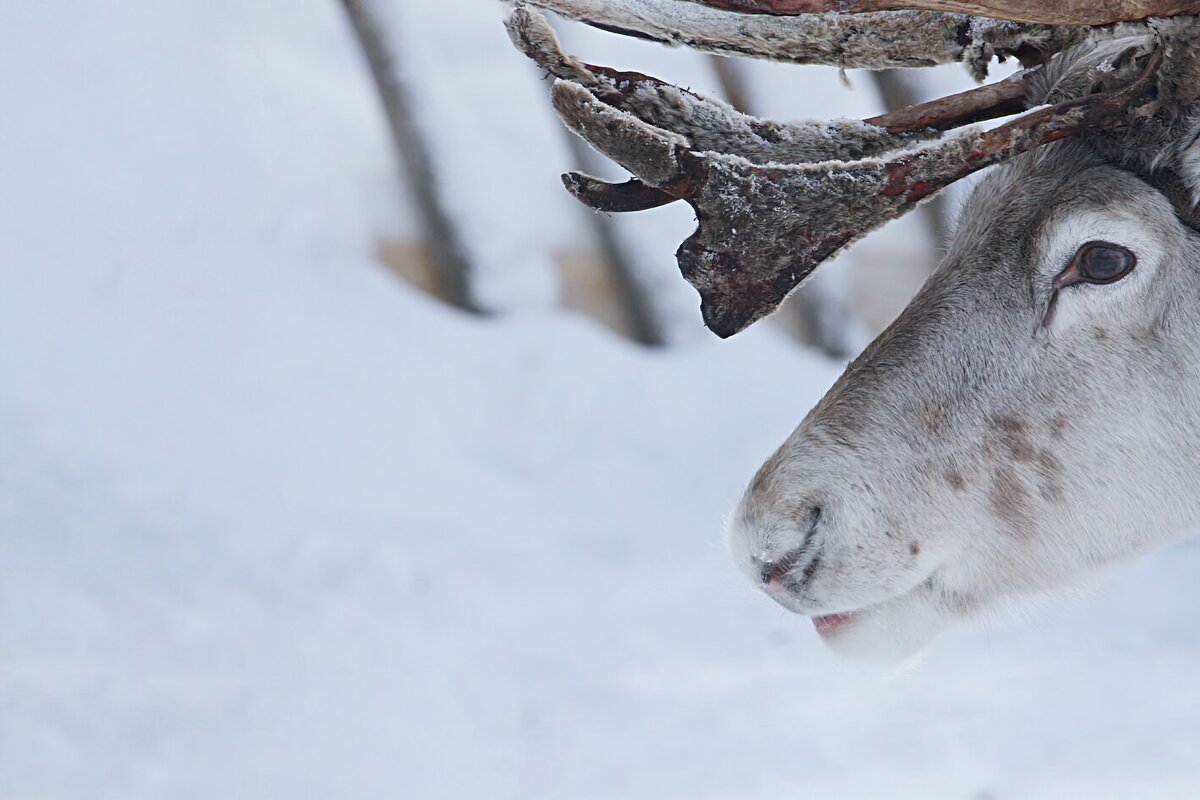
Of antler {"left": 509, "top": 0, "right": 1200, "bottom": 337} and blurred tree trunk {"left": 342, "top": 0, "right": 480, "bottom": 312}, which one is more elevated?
antler {"left": 509, "top": 0, "right": 1200, "bottom": 337}

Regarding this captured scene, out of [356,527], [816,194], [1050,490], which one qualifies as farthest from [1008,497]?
[356,527]

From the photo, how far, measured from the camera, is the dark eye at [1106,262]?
2.02 metres

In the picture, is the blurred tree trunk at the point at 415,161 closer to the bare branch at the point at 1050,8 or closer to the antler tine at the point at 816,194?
the antler tine at the point at 816,194

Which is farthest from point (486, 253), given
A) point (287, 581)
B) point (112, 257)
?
point (287, 581)

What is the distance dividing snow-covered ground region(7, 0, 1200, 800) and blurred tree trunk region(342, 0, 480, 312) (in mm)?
130

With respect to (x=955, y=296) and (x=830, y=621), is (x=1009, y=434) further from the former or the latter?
(x=830, y=621)

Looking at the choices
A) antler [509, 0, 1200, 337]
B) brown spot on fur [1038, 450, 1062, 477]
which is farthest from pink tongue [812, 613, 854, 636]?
antler [509, 0, 1200, 337]

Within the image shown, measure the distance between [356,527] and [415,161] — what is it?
196 centimetres

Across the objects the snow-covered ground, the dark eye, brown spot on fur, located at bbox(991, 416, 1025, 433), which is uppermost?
the dark eye

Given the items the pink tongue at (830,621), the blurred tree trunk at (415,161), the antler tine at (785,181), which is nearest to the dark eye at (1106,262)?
the antler tine at (785,181)

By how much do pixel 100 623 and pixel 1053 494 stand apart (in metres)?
3.16

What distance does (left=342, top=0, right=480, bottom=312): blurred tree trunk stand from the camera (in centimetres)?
558

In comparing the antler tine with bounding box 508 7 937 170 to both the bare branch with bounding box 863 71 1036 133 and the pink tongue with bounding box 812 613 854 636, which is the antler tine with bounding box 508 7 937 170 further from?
the pink tongue with bounding box 812 613 854 636

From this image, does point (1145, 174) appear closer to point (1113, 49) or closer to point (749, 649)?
point (1113, 49)
